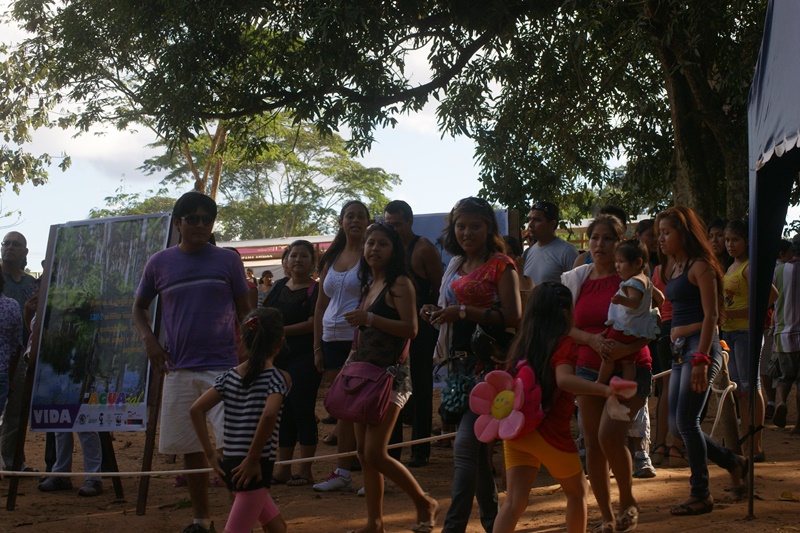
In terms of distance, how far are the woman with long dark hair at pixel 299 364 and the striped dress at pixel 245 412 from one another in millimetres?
2582

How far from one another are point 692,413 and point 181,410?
9.85 ft

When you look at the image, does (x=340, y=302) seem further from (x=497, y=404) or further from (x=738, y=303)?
(x=738, y=303)

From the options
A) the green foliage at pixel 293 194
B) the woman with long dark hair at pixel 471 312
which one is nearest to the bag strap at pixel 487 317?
the woman with long dark hair at pixel 471 312

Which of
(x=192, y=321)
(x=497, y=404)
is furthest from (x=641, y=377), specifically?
(x=192, y=321)

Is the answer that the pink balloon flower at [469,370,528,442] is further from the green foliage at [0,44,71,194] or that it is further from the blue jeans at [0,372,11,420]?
the green foliage at [0,44,71,194]

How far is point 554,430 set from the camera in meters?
4.00

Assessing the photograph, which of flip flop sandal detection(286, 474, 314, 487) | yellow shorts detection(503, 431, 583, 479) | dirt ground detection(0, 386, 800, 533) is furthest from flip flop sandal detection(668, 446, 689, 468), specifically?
yellow shorts detection(503, 431, 583, 479)

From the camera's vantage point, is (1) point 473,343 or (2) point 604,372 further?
(2) point 604,372

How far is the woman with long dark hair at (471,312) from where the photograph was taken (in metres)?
4.43

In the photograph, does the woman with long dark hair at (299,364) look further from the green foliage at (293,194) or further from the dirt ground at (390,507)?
Result: the green foliage at (293,194)

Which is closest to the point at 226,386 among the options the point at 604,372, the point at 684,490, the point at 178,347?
the point at 178,347

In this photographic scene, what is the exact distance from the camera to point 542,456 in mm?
3967

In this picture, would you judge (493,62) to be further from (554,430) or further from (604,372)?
(554,430)

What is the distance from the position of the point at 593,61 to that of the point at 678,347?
9722 mm
